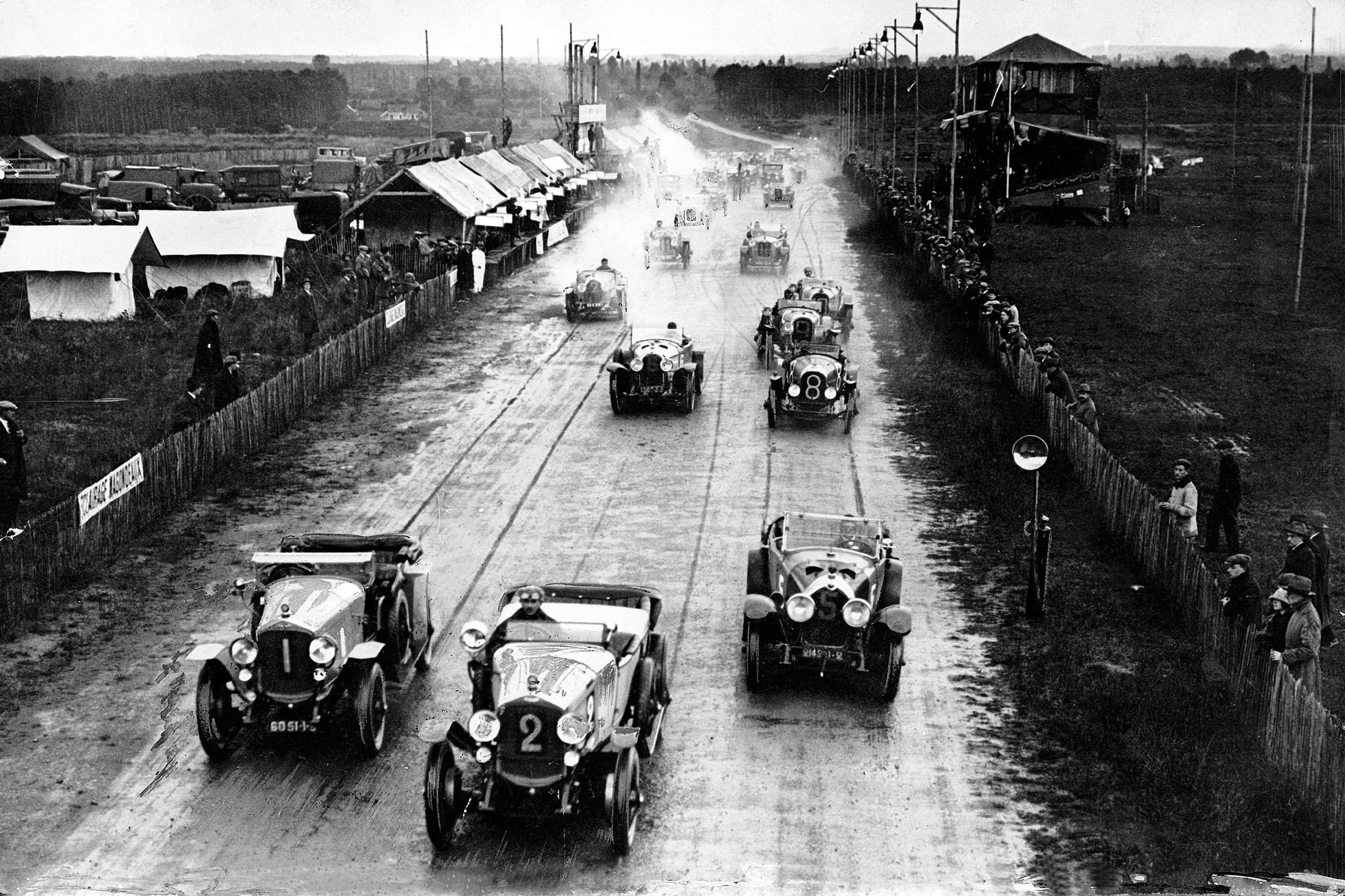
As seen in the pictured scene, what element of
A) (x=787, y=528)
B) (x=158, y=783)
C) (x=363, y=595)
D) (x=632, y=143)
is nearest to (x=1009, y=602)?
(x=787, y=528)

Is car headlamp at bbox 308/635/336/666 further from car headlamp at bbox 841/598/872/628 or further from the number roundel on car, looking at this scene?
the number roundel on car

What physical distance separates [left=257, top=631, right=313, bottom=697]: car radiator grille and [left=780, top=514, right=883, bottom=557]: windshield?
18.2 feet

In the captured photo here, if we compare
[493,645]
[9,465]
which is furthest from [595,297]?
[493,645]

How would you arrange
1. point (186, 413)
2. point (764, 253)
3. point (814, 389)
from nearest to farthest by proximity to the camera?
point (186, 413), point (814, 389), point (764, 253)

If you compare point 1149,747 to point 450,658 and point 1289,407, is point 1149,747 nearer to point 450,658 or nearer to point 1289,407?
point 450,658

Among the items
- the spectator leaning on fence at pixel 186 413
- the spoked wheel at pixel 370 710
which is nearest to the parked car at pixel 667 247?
the spectator leaning on fence at pixel 186 413

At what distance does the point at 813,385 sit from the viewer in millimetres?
28844

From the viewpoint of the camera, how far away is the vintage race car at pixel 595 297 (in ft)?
136

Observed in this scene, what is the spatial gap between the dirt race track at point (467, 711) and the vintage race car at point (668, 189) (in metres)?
50.2

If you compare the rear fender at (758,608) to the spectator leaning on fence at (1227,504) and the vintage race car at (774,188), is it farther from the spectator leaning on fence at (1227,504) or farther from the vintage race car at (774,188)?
the vintage race car at (774,188)

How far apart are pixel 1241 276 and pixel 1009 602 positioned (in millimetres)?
34089

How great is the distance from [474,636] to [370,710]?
1.86m

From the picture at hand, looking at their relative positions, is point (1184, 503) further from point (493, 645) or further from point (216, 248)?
point (216, 248)

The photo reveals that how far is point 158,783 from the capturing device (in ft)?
46.5
